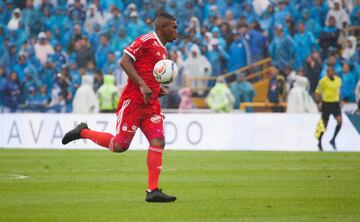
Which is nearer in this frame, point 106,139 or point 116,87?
point 106,139

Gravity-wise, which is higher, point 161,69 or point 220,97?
point 161,69

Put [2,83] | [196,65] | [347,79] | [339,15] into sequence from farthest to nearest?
1. [2,83]
2. [196,65]
3. [339,15]
4. [347,79]

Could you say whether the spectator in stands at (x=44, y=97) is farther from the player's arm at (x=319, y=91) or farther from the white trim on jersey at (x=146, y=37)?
the white trim on jersey at (x=146, y=37)

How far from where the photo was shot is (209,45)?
100 feet

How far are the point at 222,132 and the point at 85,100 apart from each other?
16.2 feet

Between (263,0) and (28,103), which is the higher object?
(263,0)

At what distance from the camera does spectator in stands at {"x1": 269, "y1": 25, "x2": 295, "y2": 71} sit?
2942 centimetres

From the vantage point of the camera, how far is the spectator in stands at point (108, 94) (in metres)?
29.9

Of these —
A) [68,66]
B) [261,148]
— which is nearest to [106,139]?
[261,148]

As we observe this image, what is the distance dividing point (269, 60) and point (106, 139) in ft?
58.8

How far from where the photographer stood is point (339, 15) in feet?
99.0

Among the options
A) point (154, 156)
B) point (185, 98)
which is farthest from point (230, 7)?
point (154, 156)

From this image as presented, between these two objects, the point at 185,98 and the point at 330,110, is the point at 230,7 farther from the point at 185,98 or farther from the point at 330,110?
the point at 330,110

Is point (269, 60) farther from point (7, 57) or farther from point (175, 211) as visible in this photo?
point (175, 211)
